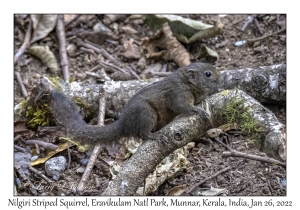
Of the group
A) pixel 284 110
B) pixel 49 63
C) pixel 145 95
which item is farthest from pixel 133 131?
pixel 49 63

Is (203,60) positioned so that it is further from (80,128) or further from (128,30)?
(80,128)

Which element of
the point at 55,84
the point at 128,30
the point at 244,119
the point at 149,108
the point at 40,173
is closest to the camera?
Answer: the point at 244,119

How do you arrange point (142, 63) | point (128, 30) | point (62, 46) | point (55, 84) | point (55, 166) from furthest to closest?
point (128, 30)
point (62, 46)
point (142, 63)
point (55, 84)
point (55, 166)

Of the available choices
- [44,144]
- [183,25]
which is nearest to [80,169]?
[44,144]

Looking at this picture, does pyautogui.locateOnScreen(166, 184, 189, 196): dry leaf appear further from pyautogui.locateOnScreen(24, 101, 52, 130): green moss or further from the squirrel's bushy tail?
pyautogui.locateOnScreen(24, 101, 52, 130): green moss

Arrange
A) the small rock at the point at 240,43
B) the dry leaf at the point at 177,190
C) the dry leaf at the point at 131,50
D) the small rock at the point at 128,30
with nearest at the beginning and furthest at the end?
1. the dry leaf at the point at 177,190
2. the small rock at the point at 240,43
3. the dry leaf at the point at 131,50
4. the small rock at the point at 128,30

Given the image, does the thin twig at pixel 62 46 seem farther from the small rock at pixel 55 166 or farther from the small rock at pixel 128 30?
the small rock at pixel 55 166

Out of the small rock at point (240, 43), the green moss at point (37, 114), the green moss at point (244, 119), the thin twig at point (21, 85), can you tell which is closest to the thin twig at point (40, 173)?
the green moss at point (37, 114)

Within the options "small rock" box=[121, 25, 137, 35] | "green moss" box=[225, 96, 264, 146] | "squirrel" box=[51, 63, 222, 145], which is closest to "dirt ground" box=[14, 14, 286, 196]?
"small rock" box=[121, 25, 137, 35]
